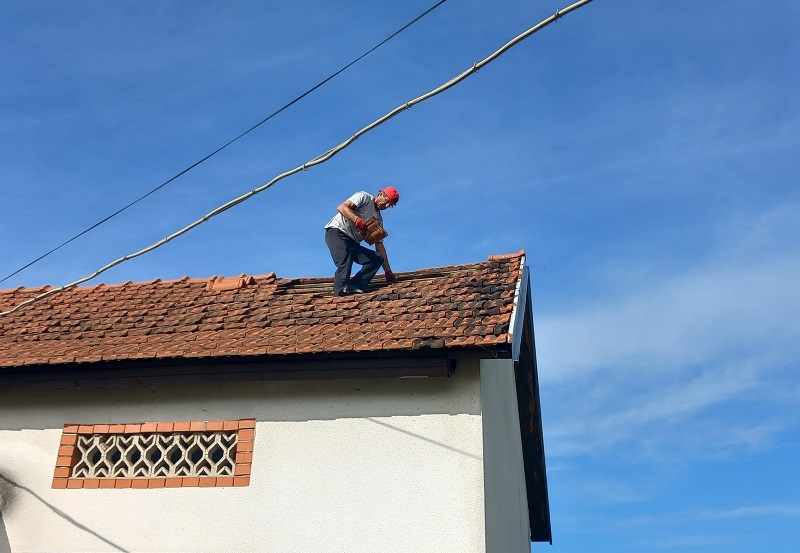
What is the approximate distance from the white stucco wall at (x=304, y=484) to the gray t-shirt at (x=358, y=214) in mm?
2382

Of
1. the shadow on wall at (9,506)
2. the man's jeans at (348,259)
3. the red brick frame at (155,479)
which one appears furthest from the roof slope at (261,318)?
the shadow on wall at (9,506)

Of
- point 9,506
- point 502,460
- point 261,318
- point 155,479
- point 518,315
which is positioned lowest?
point 9,506

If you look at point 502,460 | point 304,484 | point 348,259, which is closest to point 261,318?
point 348,259

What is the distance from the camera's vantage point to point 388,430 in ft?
24.1

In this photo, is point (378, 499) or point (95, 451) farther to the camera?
point (95, 451)

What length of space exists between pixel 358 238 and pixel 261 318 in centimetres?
147

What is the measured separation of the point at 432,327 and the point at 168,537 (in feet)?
9.35

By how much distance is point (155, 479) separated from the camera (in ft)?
25.0

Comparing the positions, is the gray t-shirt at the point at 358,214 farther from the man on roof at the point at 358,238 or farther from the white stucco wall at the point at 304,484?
the white stucco wall at the point at 304,484

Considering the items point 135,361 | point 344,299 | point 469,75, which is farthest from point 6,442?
point 469,75

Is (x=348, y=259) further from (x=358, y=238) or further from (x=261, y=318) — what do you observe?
(x=261, y=318)

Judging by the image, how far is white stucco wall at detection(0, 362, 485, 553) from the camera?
7.03 m

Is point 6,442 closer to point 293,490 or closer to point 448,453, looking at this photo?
point 293,490

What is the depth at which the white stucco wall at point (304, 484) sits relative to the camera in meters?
7.03
